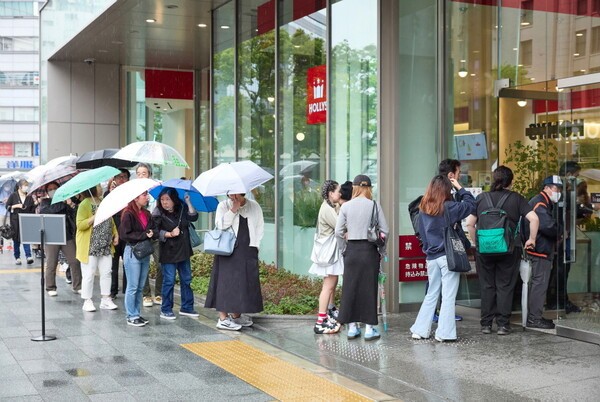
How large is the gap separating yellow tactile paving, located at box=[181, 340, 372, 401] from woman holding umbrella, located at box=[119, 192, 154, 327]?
147 cm

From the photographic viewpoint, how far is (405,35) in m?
10.5

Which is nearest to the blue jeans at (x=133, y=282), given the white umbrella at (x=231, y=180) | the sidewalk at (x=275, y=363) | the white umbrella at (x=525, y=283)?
the sidewalk at (x=275, y=363)

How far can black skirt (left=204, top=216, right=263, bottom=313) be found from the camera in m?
9.05

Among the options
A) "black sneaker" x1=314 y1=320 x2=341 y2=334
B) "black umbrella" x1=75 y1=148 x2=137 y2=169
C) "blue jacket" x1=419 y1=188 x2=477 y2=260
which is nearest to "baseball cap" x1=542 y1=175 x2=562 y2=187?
"blue jacket" x1=419 y1=188 x2=477 y2=260

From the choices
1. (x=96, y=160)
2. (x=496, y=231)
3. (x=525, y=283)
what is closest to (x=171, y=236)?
(x=96, y=160)

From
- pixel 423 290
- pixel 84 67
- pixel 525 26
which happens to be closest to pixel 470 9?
pixel 525 26

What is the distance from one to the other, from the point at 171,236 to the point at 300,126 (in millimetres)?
3895

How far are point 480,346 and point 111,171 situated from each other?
498 centimetres

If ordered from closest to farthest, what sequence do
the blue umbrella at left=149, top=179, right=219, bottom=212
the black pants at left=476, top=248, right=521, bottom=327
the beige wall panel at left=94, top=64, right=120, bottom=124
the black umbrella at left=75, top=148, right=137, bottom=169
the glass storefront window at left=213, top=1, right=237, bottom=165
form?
the black pants at left=476, top=248, right=521, bottom=327
the blue umbrella at left=149, top=179, right=219, bottom=212
the black umbrella at left=75, top=148, right=137, bottom=169
the glass storefront window at left=213, top=1, right=237, bottom=165
the beige wall panel at left=94, top=64, right=120, bottom=124

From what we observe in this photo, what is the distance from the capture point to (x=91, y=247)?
10648 millimetres

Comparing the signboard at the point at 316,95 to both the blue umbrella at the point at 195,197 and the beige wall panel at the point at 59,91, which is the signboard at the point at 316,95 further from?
the beige wall panel at the point at 59,91

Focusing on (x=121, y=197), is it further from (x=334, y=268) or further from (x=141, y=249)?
(x=334, y=268)

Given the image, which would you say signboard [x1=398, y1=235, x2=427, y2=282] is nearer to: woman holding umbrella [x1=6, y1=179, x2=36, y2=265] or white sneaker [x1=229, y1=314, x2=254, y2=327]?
white sneaker [x1=229, y1=314, x2=254, y2=327]

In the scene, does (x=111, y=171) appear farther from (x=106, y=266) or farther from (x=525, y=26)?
(x=525, y=26)
